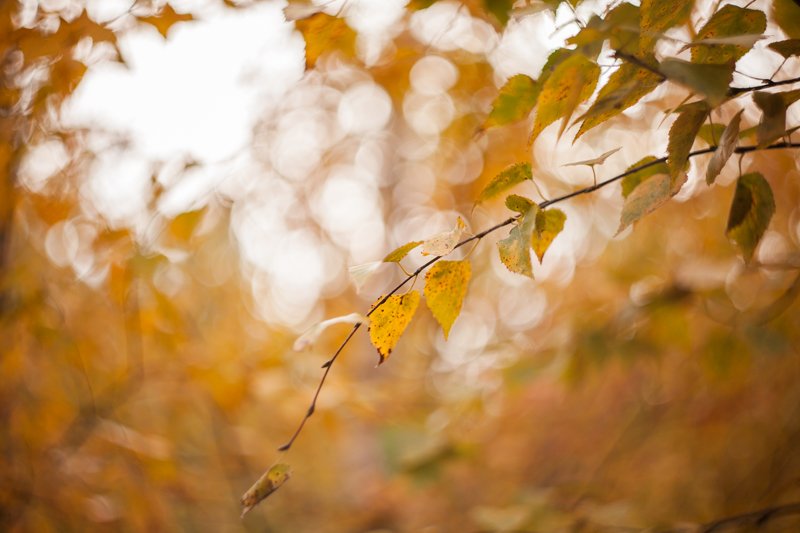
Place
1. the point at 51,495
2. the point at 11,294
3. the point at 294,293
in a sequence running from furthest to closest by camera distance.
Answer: the point at 294,293, the point at 51,495, the point at 11,294

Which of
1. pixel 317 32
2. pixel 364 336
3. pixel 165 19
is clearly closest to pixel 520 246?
Result: pixel 317 32

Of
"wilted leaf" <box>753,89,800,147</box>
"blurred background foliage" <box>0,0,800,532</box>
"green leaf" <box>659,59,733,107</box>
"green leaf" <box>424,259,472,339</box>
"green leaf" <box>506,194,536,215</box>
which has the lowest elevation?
"blurred background foliage" <box>0,0,800,532</box>

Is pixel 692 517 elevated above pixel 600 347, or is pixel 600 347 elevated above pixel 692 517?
pixel 600 347

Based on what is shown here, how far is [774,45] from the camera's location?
441 mm

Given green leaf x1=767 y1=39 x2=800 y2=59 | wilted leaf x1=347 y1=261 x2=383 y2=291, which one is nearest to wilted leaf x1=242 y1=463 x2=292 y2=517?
wilted leaf x1=347 y1=261 x2=383 y2=291

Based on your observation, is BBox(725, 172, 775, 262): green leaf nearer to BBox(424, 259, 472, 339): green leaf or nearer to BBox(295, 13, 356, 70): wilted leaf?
BBox(424, 259, 472, 339): green leaf

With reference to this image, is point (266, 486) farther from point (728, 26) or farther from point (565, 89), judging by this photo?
point (728, 26)

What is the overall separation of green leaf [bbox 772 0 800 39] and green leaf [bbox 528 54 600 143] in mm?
243

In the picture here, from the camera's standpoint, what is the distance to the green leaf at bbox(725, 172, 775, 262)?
0.49 m

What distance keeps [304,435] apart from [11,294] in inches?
76.1

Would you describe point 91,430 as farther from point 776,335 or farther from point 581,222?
point 581,222

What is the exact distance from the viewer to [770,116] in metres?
0.42

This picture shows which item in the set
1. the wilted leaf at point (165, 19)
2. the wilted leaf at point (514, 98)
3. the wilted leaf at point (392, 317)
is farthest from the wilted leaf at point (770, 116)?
the wilted leaf at point (165, 19)

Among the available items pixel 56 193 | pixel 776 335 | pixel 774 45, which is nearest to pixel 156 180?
pixel 56 193
